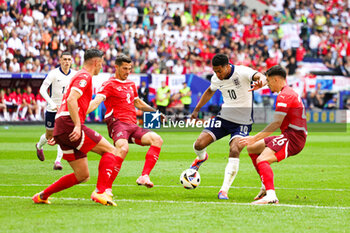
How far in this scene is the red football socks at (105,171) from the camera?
8258mm

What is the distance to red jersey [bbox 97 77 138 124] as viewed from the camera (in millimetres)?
10133

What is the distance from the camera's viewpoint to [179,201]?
873 centimetres

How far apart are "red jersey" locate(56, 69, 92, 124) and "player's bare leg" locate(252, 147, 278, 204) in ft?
8.14

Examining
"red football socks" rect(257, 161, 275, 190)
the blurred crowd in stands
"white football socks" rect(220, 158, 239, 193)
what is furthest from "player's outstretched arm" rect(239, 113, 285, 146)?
the blurred crowd in stands

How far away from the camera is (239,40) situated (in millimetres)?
37344

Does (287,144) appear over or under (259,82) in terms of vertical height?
under

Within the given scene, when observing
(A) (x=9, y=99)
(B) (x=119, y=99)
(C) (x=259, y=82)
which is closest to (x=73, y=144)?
(B) (x=119, y=99)

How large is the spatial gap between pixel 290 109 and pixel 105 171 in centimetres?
266

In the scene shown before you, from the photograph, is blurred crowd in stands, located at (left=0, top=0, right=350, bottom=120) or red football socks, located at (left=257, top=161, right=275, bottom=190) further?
blurred crowd in stands, located at (left=0, top=0, right=350, bottom=120)

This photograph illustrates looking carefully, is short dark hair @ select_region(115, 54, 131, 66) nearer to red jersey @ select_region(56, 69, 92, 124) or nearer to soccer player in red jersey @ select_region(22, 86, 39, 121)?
red jersey @ select_region(56, 69, 92, 124)

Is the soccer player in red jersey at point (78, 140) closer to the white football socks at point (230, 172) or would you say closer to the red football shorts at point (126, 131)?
the red football shorts at point (126, 131)

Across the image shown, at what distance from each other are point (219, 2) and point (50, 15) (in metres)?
12.7

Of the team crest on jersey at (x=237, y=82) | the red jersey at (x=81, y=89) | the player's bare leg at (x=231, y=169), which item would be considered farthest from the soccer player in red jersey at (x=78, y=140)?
the team crest on jersey at (x=237, y=82)

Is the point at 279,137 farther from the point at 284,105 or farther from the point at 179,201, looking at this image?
the point at 179,201
